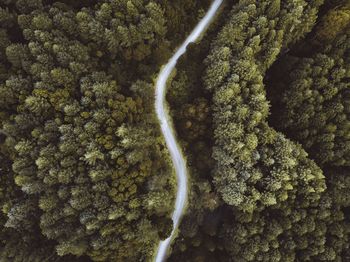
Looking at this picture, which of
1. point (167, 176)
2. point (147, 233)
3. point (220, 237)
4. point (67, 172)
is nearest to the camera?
point (67, 172)

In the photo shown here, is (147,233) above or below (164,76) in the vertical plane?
below

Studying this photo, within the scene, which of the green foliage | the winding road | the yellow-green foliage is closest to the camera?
the green foliage

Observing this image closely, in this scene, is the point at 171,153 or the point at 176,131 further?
the point at 176,131

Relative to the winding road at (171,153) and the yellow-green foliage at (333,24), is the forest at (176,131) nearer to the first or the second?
the yellow-green foliage at (333,24)

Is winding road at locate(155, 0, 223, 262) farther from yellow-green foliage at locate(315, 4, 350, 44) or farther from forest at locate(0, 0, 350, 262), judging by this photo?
yellow-green foliage at locate(315, 4, 350, 44)

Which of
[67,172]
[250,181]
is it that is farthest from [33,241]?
[250,181]

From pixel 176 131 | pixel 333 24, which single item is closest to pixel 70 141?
pixel 176 131

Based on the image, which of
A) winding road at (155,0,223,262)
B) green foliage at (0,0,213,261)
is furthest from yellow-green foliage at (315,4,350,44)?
green foliage at (0,0,213,261)

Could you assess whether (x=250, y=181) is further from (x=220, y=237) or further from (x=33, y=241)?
(x=33, y=241)

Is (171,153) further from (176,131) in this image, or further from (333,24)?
(333,24)
